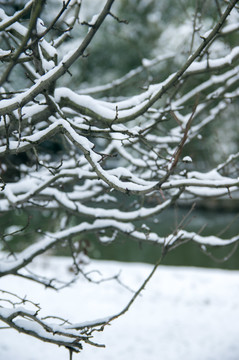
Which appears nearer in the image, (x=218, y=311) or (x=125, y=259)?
(x=218, y=311)

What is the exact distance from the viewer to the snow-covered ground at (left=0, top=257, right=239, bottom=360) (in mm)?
5043

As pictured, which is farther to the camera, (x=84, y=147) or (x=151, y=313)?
(x=151, y=313)

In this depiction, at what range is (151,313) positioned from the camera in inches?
257

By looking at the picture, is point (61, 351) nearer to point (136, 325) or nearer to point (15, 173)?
point (136, 325)

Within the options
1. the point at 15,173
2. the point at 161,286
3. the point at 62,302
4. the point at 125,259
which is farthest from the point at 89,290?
the point at 125,259

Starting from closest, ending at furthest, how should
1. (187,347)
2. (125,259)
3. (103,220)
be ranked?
1. (103,220)
2. (187,347)
3. (125,259)

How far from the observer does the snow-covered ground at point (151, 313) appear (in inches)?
199

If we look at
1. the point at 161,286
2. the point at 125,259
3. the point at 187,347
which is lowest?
the point at 187,347

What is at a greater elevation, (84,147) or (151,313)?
(151,313)

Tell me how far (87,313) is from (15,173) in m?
2.61

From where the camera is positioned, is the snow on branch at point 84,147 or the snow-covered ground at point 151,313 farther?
the snow-covered ground at point 151,313

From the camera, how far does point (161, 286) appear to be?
8.16 meters

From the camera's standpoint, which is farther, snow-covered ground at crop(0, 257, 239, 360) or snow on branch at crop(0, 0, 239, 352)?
snow-covered ground at crop(0, 257, 239, 360)

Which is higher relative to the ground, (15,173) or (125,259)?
(125,259)
